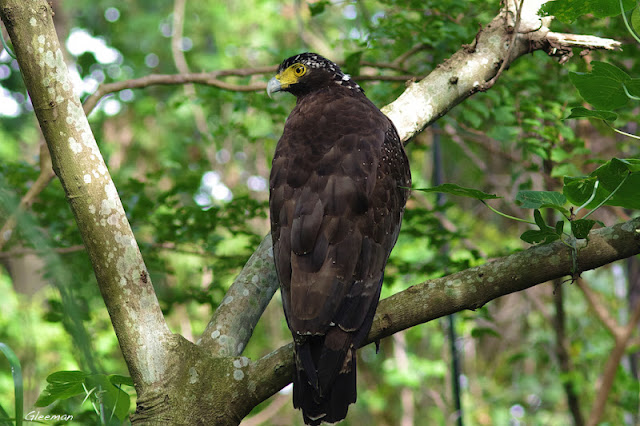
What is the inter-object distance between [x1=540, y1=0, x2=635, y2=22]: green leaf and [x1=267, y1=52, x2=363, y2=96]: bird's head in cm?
144

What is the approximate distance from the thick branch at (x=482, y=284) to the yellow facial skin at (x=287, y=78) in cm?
163

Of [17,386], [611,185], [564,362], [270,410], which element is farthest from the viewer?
[270,410]

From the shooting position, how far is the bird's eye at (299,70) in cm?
320

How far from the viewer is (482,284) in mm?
1857

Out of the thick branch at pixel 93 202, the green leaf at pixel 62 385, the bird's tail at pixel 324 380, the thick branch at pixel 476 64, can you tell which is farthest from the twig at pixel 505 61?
the green leaf at pixel 62 385

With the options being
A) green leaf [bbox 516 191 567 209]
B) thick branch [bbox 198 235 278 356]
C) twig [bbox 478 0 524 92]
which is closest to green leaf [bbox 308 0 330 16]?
twig [bbox 478 0 524 92]

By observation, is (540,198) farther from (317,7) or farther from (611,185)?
(317,7)

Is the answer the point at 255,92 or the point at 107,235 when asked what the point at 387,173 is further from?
the point at 255,92

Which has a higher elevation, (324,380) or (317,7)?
(317,7)

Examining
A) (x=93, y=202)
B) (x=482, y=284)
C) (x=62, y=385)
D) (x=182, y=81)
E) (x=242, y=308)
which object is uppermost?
(x=182, y=81)

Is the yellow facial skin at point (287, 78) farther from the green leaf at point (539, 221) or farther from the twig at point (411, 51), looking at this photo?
the green leaf at point (539, 221)

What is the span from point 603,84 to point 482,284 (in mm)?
649

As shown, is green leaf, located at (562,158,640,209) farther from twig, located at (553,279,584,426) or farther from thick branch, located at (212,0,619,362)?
twig, located at (553,279,584,426)

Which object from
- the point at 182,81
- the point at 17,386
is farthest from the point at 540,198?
the point at 182,81
